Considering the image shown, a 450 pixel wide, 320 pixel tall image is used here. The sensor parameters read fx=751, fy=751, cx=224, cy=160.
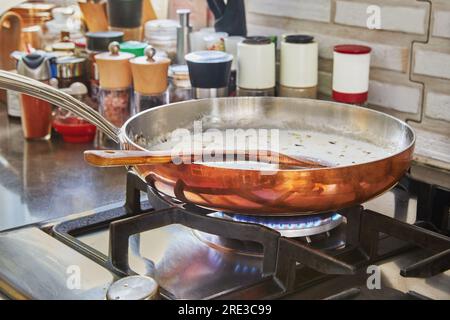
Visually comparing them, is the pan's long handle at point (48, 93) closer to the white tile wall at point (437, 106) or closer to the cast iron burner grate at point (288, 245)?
the cast iron burner grate at point (288, 245)

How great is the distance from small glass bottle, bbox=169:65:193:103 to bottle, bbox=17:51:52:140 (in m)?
0.26

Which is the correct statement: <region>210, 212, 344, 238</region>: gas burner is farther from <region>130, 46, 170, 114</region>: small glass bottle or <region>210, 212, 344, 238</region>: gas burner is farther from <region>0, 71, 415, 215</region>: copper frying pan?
<region>130, 46, 170, 114</region>: small glass bottle

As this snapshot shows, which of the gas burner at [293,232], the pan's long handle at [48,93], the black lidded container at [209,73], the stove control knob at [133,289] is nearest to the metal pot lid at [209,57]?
the black lidded container at [209,73]

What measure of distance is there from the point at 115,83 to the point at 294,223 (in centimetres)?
66

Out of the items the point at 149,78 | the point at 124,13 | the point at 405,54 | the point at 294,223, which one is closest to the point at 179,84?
the point at 149,78

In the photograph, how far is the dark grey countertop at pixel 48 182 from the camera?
3.82 ft

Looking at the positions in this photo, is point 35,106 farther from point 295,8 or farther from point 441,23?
point 441,23

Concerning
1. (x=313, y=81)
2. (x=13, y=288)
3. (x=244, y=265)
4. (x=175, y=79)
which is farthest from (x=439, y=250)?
(x=175, y=79)

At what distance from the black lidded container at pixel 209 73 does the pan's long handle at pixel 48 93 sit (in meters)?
0.36

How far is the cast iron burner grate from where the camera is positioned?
2.76ft

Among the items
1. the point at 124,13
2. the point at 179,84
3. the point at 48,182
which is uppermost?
the point at 124,13

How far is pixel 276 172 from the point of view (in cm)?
85

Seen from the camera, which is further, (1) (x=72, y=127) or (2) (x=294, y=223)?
(1) (x=72, y=127)
